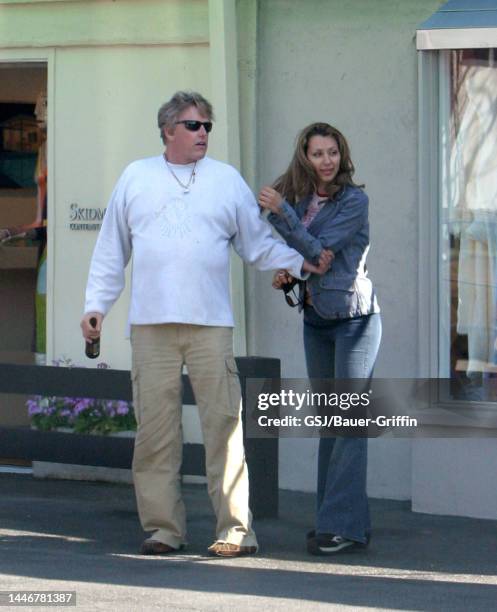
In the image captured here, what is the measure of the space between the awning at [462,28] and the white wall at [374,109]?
1.22ft

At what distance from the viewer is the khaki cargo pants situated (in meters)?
5.79

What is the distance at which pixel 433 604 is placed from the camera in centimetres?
517

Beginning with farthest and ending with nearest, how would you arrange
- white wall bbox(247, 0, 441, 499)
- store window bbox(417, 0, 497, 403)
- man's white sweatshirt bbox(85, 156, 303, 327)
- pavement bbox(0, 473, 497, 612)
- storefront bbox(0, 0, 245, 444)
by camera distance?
1. storefront bbox(0, 0, 245, 444)
2. white wall bbox(247, 0, 441, 499)
3. store window bbox(417, 0, 497, 403)
4. man's white sweatshirt bbox(85, 156, 303, 327)
5. pavement bbox(0, 473, 497, 612)

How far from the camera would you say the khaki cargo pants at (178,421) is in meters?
5.79

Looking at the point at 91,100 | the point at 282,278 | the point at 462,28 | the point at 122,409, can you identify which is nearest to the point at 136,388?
the point at 282,278

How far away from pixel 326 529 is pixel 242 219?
136 cm

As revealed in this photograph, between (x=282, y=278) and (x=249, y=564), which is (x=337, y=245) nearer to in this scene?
(x=282, y=278)

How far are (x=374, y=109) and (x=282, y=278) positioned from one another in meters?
1.67

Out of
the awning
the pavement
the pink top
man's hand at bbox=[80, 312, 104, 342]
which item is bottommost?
the pavement

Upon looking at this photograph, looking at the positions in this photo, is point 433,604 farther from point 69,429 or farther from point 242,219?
point 69,429

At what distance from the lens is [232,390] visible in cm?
581

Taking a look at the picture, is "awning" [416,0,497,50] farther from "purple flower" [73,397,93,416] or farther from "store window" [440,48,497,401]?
"purple flower" [73,397,93,416]

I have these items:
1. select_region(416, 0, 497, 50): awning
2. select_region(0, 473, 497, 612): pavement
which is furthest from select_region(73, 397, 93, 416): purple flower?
select_region(416, 0, 497, 50): awning

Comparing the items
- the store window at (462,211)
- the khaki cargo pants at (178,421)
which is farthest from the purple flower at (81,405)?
the store window at (462,211)
